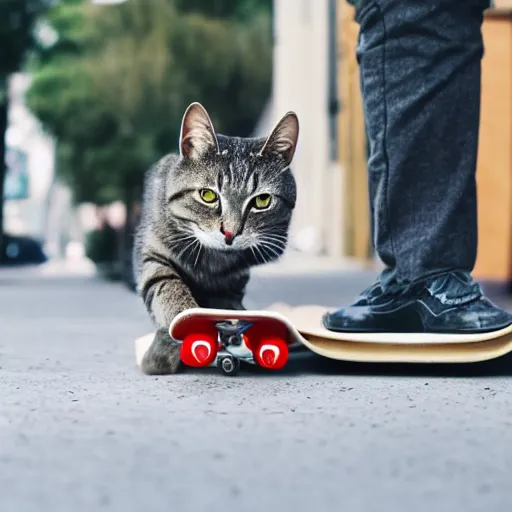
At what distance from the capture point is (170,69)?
1130 centimetres

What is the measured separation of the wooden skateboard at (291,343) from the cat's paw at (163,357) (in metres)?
0.07

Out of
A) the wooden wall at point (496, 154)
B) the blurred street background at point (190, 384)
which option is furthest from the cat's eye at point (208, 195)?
the wooden wall at point (496, 154)

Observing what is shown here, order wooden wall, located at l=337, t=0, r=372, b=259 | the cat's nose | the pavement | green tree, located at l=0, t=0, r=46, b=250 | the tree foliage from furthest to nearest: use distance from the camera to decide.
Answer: the tree foliage < wooden wall, located at l=337, t=0, r=372, b=259 < green tree, located at l=0, t=0, r=46, b=250 < the cat's nose < the pavement

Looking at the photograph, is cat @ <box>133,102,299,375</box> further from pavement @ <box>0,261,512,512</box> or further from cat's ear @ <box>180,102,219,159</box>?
pavement @ <box>0,261,512,512</box>

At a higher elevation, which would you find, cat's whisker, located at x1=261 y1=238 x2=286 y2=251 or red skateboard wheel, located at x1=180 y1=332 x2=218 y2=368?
cat's whisker, located at x1=261 y1=238 x2=286 y2=251

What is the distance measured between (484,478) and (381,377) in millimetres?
749

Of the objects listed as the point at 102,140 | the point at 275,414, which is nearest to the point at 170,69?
the point at 102,140

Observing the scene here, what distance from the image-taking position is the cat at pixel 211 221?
74.6 inches

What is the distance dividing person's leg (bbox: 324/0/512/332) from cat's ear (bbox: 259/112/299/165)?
189 mm

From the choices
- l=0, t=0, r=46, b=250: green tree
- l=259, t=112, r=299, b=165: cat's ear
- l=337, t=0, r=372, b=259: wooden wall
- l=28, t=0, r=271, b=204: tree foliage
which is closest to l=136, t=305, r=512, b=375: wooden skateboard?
l=259, t=112, r=299, b=165: cat's ear

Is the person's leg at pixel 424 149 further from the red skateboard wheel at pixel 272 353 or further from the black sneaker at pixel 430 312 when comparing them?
the red skateboard wheel at pixel 272 353

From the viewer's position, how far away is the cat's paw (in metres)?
1.88

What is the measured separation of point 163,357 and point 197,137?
1.53ft

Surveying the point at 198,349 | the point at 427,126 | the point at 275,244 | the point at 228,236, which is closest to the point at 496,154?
the point at 427,126
